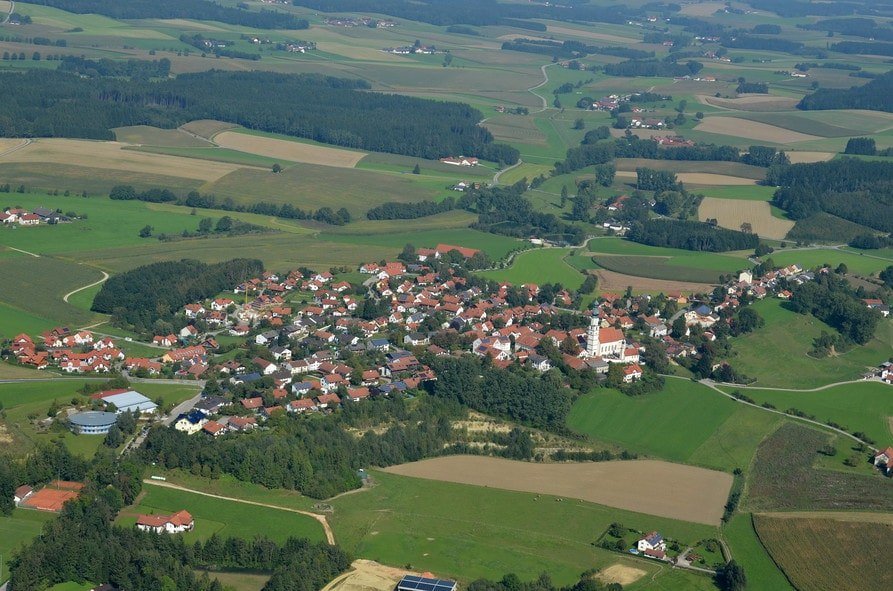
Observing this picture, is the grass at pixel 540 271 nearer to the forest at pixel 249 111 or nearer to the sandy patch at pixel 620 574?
the forest at pixel 249 111

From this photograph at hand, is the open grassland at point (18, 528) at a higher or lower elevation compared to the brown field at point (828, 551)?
lower

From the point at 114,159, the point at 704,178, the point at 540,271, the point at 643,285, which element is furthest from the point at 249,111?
the point at 643,285

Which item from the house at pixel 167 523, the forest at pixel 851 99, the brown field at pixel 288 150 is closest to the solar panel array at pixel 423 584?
the house at pixel 167 523

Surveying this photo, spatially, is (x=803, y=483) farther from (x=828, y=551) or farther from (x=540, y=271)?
(x=540, y=271)

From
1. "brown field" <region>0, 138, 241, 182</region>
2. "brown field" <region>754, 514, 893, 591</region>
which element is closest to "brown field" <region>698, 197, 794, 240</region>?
"brown field" <region>0, 138, 241, 182</region>

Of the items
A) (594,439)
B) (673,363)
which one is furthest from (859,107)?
(594,439)

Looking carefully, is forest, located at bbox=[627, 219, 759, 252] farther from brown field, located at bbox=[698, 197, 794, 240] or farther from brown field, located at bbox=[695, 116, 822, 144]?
brown field, located at bbox=[695, 116, 822, 144]
